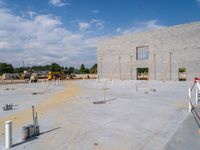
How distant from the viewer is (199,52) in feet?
80.6

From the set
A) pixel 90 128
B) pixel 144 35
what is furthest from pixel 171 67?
pixel 90 128

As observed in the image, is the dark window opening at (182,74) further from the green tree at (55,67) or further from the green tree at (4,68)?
the green tree at (4,68)

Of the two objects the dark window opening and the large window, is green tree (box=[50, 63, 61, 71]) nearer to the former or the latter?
the large window

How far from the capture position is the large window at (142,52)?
30.6 metres

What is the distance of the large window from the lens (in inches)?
1204

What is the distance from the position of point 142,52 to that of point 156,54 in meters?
3.18


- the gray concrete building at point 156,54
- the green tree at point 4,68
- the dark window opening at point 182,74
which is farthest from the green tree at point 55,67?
the dark window opening at point 182,74

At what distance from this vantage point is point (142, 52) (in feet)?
103

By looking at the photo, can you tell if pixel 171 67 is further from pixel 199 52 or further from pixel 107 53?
pixel 107 53

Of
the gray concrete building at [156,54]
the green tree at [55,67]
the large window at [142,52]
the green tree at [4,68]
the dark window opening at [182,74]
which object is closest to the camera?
the gray concrete building at [156,54]

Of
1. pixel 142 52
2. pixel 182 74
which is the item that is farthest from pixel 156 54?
pixel 182 74

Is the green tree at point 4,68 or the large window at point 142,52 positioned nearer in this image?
the large window at point 142,52

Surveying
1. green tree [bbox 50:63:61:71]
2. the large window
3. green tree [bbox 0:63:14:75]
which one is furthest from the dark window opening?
green tree [bbox 0:63:14:75]

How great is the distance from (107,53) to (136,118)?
3101 centimetres
